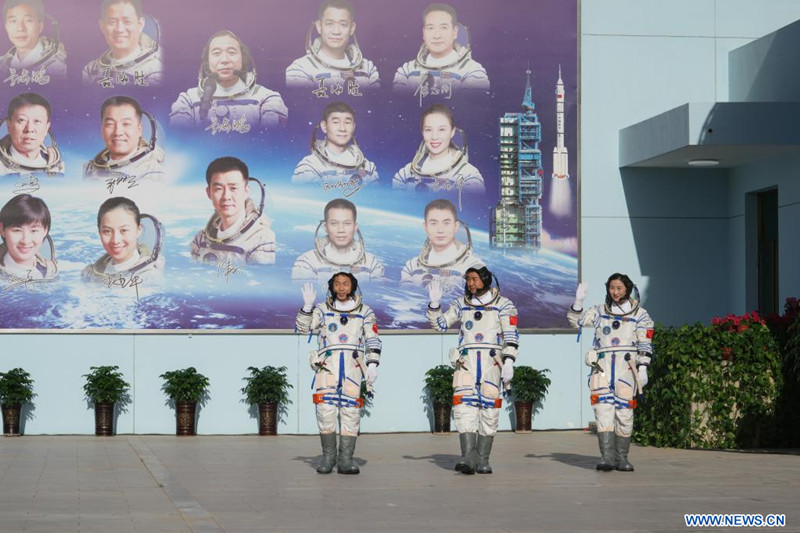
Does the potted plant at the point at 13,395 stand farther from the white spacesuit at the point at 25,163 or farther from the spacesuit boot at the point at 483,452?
the spacesuit boot at the point at 483,452

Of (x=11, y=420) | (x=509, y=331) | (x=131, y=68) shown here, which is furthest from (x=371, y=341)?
(x=131, y=68)

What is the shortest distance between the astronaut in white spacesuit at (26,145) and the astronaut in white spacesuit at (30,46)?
0.39 metres

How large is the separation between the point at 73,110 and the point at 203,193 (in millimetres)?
2163

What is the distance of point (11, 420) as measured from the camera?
18.4m

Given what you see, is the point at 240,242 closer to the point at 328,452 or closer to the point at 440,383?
the point at 440,383

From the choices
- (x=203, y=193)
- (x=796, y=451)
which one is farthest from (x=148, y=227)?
(x=796, y=451)

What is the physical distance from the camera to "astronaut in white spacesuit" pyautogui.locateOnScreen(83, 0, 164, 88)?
18938 mm

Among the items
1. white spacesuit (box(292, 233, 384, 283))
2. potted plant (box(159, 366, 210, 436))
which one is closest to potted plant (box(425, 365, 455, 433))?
white spacesuit (box(292, 233, 384, 283))

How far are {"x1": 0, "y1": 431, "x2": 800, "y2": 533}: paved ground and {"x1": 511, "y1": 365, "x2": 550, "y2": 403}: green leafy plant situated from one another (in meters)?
2.70

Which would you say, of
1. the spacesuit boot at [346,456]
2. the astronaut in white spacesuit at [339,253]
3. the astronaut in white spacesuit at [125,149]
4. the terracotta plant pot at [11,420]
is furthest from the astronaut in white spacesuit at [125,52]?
the spacesuit boot at [346,456]

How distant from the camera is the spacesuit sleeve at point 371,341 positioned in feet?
42.9

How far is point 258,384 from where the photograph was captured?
1886 centimetres

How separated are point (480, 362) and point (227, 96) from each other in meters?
7.67

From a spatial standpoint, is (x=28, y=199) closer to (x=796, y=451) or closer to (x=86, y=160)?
(x=86, y=160)
